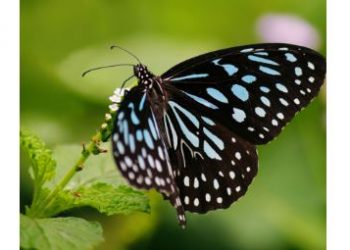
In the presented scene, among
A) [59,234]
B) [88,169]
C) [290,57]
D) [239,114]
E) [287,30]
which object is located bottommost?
[59,234]

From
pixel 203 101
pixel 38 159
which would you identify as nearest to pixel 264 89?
pixel 203 101

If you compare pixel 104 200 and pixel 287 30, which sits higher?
pixel 287 30

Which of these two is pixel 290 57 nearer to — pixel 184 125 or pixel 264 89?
pixel 264 89

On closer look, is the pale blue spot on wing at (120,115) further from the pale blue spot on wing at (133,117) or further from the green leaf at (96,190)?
the green leaf at (96,190)

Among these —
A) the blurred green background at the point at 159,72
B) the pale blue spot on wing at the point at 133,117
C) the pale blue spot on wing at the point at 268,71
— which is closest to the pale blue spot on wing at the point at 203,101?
the pale blue spot on wing at the point at 268,71

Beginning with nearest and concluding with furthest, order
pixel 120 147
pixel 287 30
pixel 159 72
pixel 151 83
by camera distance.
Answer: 1. pixel 120 147
2. pixel 151 83
3. pixel 159 72
4. pixel 287 30

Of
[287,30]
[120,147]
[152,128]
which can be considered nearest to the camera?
[120,147]

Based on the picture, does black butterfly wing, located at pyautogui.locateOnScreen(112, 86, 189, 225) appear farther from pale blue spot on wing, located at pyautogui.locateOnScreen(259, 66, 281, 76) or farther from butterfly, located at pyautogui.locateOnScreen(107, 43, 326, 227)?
pale blue spot on wing, located at pyautogui.locateOnScreen(259, 66, 281, 76)
